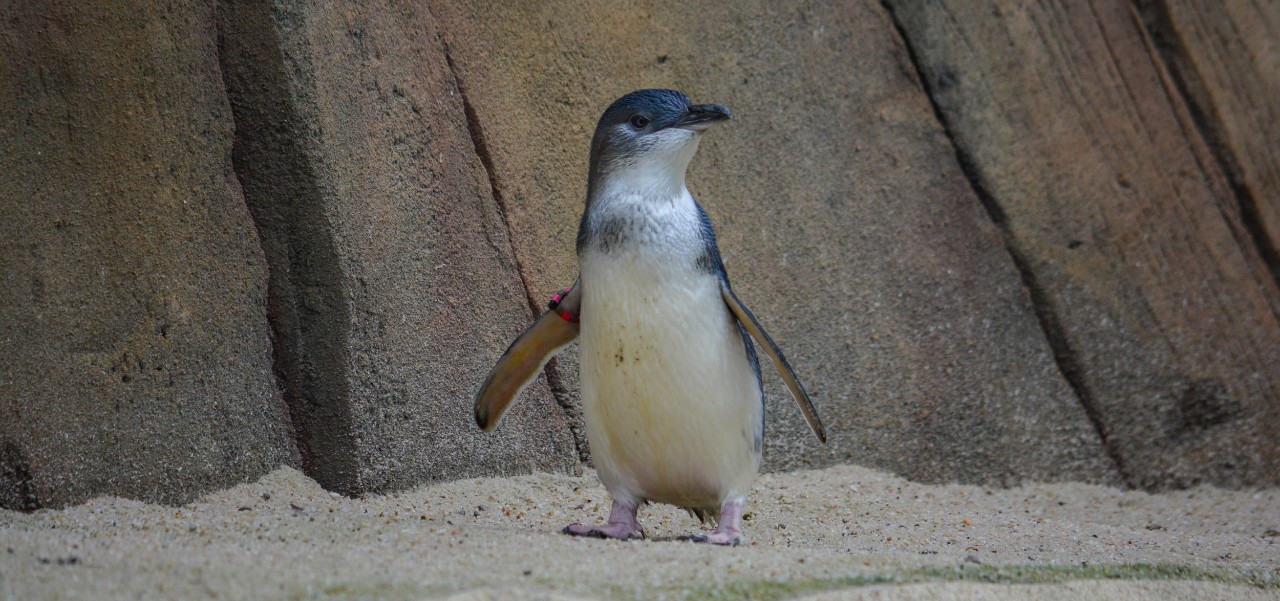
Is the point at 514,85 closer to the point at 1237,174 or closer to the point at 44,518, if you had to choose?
the point at 44,518

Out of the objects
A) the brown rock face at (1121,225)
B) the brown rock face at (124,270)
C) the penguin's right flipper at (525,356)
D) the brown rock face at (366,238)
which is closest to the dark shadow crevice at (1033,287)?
the brown rock face at (1121,225)

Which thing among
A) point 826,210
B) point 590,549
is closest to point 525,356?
point 590,549

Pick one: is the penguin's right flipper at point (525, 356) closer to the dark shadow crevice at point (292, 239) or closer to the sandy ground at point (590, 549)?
the sandy ground at point (590, 549)

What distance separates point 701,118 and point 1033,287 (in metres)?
2.36

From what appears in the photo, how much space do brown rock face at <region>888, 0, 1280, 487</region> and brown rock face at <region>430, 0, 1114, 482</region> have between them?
15 cm

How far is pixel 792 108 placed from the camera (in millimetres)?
4641

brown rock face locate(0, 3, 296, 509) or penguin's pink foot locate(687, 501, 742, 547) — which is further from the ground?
brown rock face locate(0, 3, 296, 509)


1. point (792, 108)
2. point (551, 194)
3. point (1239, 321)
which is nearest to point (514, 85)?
point (551, 194)

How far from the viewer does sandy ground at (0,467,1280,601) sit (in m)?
2.16

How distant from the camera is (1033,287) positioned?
4.96 meters

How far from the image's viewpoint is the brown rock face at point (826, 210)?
4.03 m

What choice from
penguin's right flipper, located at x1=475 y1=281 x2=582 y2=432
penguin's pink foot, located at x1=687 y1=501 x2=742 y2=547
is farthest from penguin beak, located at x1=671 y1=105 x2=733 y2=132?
penguin's pink foot, located at x1=687 y1=501 x2=742 y2=547

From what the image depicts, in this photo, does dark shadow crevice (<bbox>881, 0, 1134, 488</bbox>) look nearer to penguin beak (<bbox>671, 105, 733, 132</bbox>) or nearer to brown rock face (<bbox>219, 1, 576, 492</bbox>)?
brown rock face (<bbox>219, 1, 576, 492</bbox>)

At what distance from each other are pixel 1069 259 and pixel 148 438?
3420 millimetres
